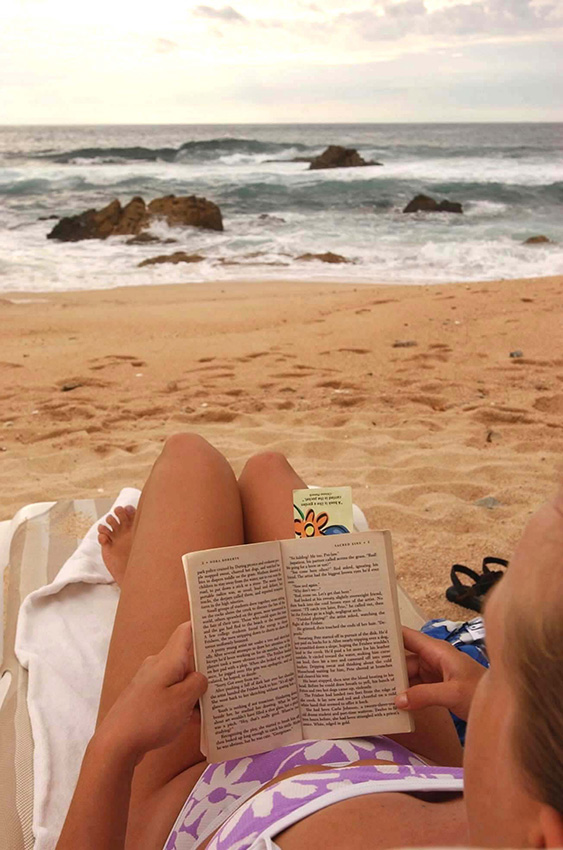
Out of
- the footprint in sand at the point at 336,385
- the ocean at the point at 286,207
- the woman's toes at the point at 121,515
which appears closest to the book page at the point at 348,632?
the woman's toes at the point at 121,515

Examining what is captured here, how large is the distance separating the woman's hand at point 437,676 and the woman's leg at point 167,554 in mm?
360

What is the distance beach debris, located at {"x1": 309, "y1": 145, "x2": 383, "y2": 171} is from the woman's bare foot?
19.4 m

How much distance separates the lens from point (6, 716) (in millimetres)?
1528

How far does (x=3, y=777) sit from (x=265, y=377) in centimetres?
325

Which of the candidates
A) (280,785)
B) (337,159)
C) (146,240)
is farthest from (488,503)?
(337,159)

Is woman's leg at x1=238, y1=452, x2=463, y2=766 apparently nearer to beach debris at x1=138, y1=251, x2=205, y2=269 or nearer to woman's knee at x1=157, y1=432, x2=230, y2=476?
woman's knee at x1=157, y1=432, x2=230, y2=476

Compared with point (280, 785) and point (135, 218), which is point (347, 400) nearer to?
point (280, 785)

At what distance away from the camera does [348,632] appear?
1.07 m

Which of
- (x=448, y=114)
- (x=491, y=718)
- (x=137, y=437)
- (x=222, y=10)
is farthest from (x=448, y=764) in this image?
(x=448, y=114)

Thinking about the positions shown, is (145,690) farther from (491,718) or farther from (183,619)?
(491,718)

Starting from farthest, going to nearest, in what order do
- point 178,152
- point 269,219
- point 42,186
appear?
point 178,152, point 42,186, point 269,219

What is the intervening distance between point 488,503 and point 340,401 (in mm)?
1388

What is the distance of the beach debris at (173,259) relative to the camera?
10359 millimetres

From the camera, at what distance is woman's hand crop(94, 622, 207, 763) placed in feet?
3.09
